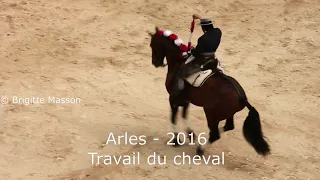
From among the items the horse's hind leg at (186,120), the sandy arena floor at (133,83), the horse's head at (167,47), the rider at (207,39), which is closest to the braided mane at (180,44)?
the horse's head at (167,47)

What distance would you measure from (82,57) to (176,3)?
13.6 feet

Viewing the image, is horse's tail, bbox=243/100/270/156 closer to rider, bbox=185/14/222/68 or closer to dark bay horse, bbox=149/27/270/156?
dark bay horse, bbox=149/27/270/156

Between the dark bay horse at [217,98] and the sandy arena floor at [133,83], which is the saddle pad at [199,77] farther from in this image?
the sandy arena floor at [133,83]

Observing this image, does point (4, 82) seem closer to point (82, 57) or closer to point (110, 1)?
point (82, 57)

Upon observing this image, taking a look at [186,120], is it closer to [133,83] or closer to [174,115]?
[174,115]

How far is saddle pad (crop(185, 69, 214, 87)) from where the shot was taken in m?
8.31

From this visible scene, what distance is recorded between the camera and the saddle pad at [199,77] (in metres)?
8.31

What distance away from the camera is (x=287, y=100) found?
36.6 ft

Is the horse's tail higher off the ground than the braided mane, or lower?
lower

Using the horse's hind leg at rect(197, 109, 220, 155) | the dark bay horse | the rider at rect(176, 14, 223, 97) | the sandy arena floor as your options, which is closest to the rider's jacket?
the rider at rect(176, 14, 223, 97)

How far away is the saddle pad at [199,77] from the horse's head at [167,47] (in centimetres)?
54

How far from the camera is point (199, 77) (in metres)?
8.36

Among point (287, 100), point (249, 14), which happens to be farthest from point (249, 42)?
point (287, 100)

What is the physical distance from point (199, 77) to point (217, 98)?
0.57 metres
